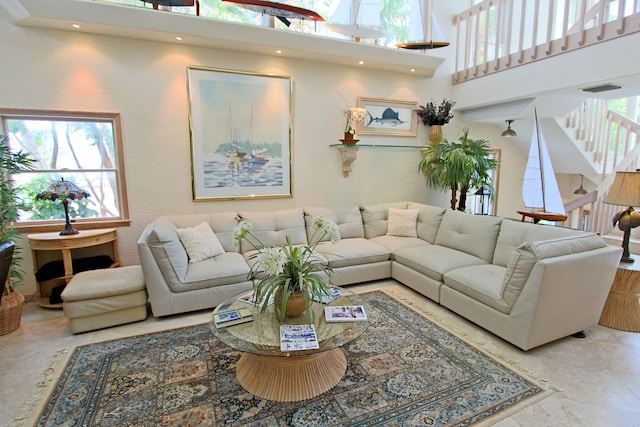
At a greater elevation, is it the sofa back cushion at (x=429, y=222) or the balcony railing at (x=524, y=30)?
the balcony railing at (x=524, y=30)

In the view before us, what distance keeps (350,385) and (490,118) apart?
4495 millimetres

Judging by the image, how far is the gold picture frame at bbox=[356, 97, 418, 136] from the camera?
4812 mm

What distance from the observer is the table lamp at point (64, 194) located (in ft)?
10.1

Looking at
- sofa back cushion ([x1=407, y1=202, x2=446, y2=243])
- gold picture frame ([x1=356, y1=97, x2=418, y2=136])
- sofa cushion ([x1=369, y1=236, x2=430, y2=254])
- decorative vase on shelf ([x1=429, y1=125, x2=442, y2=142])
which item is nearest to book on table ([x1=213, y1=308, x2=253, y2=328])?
sofa cushion ([x1=369, y1=236, x2=430, y2=254])

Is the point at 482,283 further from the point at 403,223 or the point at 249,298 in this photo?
the point at 249,298

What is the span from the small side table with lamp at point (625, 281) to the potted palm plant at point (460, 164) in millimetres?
1735

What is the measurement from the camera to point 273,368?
2.09m

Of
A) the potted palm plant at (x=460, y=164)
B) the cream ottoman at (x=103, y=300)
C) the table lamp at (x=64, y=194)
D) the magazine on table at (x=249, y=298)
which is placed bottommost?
the cream ottoman at (x=103, y=300)

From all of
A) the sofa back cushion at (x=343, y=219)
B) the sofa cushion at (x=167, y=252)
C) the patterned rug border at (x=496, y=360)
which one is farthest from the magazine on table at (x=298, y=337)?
the sofa back cushion at (x=343, y=219)

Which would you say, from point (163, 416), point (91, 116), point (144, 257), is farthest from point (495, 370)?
point (91, 116)

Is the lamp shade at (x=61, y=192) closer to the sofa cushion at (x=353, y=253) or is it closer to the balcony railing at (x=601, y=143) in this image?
the sofa cushion at (x=353, y=253)

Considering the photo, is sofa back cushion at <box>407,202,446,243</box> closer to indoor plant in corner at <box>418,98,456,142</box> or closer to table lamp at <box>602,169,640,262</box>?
indoor plant in corner at <box>418,98,456,142</box>

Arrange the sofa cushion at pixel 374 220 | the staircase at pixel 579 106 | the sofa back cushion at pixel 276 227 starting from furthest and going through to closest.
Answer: the sofa cushion at pixel 374 220 < the staircase at pixel 579 106 < the sofa back cushion at pixel 276 227

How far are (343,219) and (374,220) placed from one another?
473 mm
